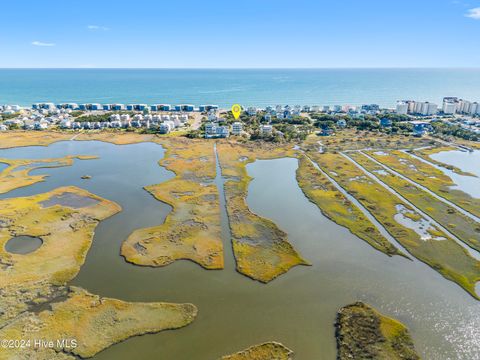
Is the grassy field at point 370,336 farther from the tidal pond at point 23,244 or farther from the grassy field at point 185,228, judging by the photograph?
the tidal pond at point 23,244

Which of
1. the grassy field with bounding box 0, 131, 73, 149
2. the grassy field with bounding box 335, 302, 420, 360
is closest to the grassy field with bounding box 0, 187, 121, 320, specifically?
the grassy field with bounding box 335, 302, 420, 360

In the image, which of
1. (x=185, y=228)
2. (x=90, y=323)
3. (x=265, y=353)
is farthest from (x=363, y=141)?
(x=90, y=323)

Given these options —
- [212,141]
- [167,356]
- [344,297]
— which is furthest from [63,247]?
A: [212,141]

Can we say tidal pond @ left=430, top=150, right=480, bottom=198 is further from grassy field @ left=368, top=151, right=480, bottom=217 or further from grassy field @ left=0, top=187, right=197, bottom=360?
grassy field @ left=0, top=187, right=197, bottom=360

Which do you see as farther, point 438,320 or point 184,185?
point 184,185

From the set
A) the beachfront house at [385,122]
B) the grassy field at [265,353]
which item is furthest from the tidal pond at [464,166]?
the grassy field at [265,353]

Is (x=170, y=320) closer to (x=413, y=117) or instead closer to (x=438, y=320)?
(x=438, y=320)
